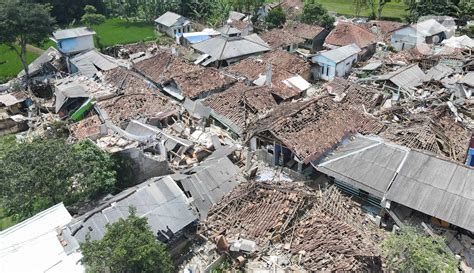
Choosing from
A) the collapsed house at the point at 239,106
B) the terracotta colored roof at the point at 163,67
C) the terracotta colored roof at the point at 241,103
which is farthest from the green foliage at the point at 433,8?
the terracotta colored roof at the point at 163,67

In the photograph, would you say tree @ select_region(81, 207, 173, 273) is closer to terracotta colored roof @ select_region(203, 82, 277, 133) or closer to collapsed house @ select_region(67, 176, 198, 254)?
collapsed house @ select_region(67, 176, 198, 254)

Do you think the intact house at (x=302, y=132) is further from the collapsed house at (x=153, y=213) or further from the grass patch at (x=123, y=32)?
the grass patch at (x=123, y=32)

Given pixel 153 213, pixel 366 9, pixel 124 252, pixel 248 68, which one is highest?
pixel 124 252

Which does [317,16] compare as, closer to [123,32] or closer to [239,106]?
[123,32]

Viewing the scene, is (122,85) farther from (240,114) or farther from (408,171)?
(408,171)

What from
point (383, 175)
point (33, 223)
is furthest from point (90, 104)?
point (383, 175)

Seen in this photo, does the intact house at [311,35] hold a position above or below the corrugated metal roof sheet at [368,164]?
below

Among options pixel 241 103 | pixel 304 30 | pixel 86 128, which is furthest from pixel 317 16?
pixel 86 128
